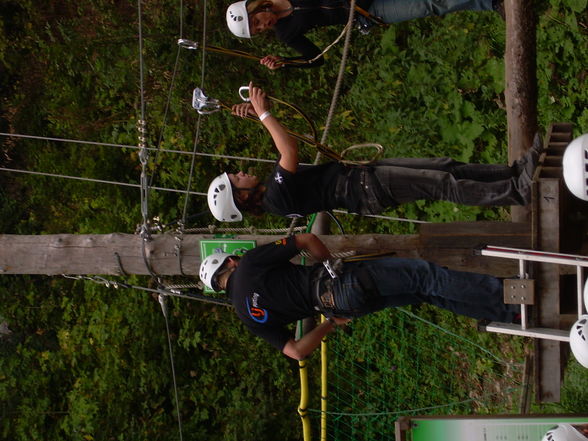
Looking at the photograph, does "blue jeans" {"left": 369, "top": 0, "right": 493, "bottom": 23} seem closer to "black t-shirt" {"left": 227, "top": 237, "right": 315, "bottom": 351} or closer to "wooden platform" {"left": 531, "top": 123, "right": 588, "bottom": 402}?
"wooden platform" {"left": 531, "top": 123, "right": 588, "bottom": 402}

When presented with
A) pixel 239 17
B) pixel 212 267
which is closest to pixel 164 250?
pixel 212 267

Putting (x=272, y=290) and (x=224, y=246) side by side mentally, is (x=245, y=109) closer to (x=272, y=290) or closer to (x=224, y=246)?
(x=224, y=246)

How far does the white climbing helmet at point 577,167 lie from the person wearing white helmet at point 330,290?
685 mm

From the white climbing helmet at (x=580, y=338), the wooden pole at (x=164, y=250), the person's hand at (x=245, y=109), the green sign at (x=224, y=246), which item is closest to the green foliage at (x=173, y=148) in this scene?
the wooden pole at (x=164, y=250)

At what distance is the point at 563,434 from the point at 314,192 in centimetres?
184

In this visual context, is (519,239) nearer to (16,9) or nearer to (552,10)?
Answer: (552,10)

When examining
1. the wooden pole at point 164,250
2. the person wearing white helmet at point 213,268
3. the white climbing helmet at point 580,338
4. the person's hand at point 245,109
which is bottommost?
the white climbing helmet at point 580,338

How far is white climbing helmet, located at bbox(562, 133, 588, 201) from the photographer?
9.80 ft

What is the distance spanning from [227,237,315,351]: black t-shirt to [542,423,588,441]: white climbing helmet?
1.38 meters

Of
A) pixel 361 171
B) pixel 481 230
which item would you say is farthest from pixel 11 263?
pixel 481 230

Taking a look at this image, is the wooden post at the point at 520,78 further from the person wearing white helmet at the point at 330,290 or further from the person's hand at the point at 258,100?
the person's hand at the point at 258,100

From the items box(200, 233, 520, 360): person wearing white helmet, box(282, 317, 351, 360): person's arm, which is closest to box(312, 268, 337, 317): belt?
box(200, 233, 520, 360): person wearing white helmet

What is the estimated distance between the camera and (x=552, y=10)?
563cm

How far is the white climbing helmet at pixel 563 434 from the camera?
295 centimetres
